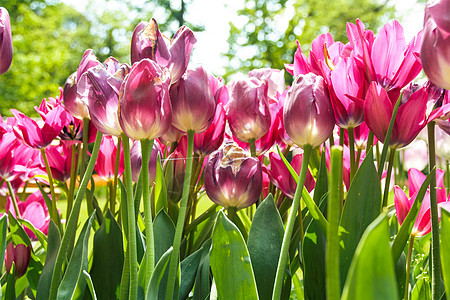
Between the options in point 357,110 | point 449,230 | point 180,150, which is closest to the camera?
point 449,230

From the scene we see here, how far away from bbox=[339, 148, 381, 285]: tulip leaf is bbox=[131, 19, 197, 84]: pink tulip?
211 mm

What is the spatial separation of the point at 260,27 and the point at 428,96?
1180cm

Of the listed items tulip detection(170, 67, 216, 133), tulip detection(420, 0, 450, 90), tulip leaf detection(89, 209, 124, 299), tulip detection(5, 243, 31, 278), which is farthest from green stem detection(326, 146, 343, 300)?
tulip detection(5, 243, 31, 278)

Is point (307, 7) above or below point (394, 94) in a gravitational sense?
above

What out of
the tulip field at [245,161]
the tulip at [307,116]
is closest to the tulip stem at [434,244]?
the tulip field at [245,161]

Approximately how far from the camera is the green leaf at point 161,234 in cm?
55

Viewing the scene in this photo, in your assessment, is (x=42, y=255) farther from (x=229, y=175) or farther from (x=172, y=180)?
(x=229, y=175)

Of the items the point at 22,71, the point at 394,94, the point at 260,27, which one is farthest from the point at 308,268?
the point at 260,27

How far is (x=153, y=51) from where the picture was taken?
1.48 ft

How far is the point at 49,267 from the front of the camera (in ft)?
1.80

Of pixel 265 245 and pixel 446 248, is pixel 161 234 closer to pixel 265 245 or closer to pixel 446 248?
pixel 265 245

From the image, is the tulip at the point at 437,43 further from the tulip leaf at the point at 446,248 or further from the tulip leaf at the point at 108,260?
the tulip leaf at the point at 108,260

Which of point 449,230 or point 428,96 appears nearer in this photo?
point 449,230

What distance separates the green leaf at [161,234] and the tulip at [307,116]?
21cm
